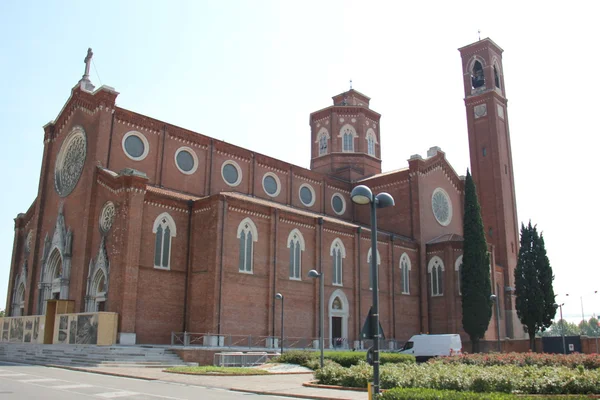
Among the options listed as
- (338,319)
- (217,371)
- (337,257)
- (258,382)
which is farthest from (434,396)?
(337,257)

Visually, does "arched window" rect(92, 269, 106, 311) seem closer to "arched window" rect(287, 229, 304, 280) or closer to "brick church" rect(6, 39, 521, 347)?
"brick church" rect(6, 39, 521, 347)

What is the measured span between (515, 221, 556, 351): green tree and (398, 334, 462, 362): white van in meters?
13.5

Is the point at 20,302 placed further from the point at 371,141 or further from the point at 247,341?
the point at 371,141

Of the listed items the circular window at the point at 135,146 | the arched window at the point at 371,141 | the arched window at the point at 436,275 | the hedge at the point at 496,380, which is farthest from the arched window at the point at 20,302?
the arched window at the point at 371,141

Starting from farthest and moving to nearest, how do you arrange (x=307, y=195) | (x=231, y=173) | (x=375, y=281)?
(x=307, y=195) → (x=231, y=173) → (x=375, y=281)

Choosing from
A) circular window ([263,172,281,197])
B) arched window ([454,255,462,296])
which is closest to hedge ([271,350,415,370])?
arched window ([454,255,462,296])

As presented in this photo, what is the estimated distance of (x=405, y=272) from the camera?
45.5m

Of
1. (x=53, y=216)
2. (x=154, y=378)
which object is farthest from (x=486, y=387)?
(x=53, y=216)

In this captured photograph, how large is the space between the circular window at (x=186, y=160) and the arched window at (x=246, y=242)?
7.20m

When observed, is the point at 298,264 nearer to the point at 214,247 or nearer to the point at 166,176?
the point at 214,247

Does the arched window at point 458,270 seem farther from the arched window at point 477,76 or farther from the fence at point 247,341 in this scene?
the arched window at point 477,76

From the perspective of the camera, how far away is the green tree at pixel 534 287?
43469 millimetres

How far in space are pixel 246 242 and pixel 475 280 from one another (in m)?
17.6

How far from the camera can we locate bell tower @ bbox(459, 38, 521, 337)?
167 ft
